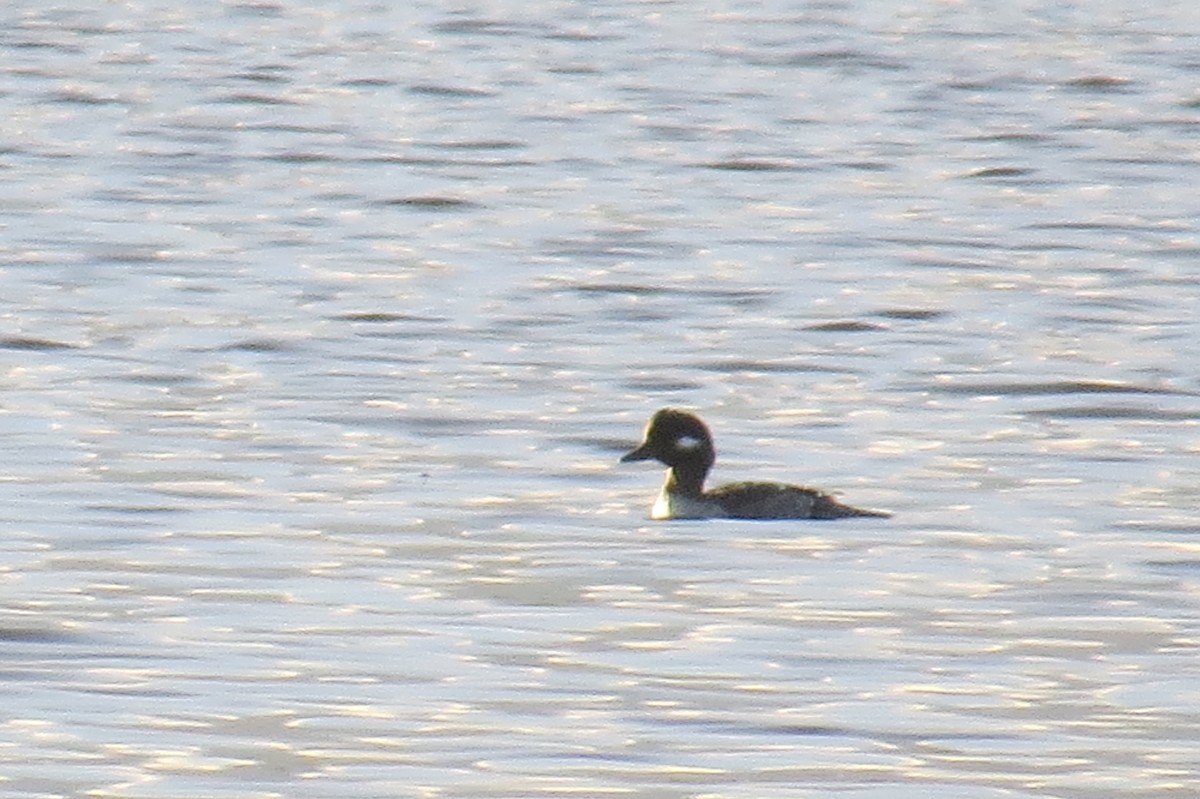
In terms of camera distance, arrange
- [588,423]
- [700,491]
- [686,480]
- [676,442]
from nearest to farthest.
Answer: [700,491] < [686,480] < [676,442] < [588,423]

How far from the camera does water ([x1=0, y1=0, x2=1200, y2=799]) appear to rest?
995 centimetres

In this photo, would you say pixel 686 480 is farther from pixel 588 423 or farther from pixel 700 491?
pixel 588 423

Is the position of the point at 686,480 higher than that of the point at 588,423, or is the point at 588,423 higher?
the point at 686,480

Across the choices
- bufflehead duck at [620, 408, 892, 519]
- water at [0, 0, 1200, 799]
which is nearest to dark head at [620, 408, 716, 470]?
bufflehead duck at [620, 408, 892, 519]

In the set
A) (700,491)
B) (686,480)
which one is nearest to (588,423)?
(686,480)

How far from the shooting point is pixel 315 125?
2923 cm

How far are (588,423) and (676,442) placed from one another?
1557 millimetres

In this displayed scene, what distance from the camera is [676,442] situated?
1453 cm

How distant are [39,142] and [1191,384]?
1256 cm

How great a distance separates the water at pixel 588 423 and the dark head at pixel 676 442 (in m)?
0.22

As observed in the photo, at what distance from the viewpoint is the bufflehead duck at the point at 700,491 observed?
1351 centimetres

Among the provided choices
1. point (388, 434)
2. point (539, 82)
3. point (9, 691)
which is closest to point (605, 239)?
point (388, 434)

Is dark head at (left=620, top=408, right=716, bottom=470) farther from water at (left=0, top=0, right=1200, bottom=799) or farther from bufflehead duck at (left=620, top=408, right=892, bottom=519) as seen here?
water at (left=0, top=0, right=1200, bottom=799)

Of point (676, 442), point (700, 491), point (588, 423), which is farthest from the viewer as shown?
point (588, 423)
